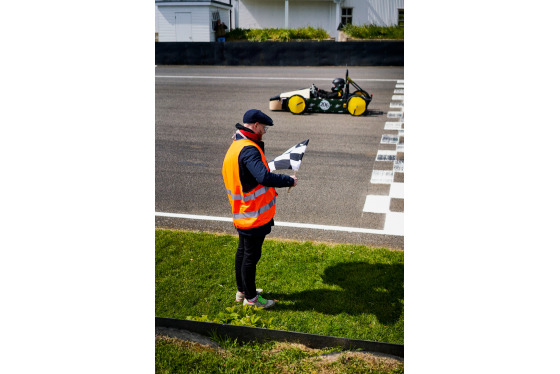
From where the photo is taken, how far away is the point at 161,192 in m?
6.29

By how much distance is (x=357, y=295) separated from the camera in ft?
13.1

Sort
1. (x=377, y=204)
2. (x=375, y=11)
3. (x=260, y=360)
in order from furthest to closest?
(x=377, y=204), (x=375, y=11), (x=260, y=360)

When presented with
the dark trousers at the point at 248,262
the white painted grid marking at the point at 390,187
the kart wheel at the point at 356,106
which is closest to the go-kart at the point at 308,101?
the kart wheel at the point at 356,106

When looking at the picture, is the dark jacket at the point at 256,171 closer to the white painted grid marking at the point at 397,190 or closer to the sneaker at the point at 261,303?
the sneaker at the point at 261,303

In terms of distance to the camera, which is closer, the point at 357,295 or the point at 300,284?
the point at 357,295

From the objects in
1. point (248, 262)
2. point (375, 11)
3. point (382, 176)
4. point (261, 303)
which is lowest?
point (261, 303)

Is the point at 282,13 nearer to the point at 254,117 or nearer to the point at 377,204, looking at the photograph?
the point at 254,117

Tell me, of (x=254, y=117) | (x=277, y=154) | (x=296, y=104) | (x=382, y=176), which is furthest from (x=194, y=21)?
(x=296, y=104)

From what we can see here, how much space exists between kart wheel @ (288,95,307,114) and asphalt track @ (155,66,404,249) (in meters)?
0.12

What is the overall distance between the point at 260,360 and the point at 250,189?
122 centimetres

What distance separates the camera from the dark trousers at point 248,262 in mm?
3775
